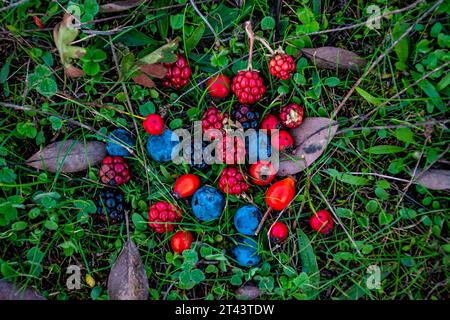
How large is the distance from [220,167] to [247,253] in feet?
2.28

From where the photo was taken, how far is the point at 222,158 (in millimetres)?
3447

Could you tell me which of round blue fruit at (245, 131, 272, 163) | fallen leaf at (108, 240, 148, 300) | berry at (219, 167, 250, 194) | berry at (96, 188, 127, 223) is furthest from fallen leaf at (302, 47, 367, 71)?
fallen leaf at (108, 240, 148, 300)

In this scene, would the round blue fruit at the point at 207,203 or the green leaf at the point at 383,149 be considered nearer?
the round blue fruit at the point at 207,203

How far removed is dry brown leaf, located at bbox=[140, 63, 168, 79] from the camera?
3.50 meters

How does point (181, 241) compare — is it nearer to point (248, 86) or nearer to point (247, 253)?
point (247, 253)

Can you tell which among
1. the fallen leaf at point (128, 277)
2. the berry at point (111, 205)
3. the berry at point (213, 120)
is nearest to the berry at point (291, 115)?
the berry at point (213, 120)

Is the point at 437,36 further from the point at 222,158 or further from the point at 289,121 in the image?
the point at 222,158

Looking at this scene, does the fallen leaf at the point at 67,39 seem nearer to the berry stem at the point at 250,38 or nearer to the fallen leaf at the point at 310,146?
the berry stem at the point at 250,38

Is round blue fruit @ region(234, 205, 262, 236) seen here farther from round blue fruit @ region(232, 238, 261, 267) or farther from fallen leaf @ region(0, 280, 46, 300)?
fallen leaf @ region(0, 280, 46, 300)

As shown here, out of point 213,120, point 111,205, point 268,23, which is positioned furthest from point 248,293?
point 268,23

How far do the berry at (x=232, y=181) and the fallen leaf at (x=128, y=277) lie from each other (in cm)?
87

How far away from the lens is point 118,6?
3.54 metres

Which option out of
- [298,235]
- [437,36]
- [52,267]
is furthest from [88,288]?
[437,36]

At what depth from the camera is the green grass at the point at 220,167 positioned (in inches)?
139
